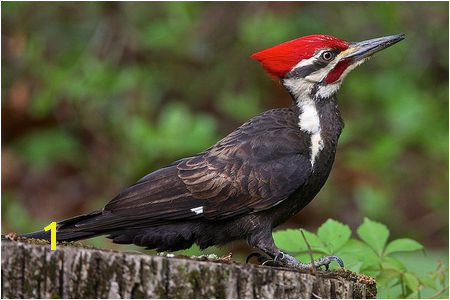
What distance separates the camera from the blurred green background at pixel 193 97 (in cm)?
747

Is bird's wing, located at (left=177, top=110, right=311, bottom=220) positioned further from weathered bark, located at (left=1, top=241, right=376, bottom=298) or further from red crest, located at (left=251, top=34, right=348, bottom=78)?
weathered bark, located at (left=1, top=241, right=376, bottom=298)

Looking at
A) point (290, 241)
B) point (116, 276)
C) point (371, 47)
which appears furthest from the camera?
point (371, 47)

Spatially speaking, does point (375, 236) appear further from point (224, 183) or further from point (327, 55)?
point (327, 55)

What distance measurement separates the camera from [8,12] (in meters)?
8.05

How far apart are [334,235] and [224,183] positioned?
55 centimetres

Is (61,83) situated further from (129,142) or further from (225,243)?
(225,243)

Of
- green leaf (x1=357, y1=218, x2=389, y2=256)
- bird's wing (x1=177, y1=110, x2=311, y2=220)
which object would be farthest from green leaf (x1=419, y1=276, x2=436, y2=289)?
bird's wing (x1=177, y1=110, x2=311, y2=220)

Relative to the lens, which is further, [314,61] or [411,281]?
[314,61]

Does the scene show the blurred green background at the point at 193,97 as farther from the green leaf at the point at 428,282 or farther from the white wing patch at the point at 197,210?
the green leaf at the point at 428,282

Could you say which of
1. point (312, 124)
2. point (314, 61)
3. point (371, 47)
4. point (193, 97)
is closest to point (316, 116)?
point (312, 124)

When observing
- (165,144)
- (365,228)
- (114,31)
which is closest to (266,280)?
(365,228)

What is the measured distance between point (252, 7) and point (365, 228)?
5030 mm

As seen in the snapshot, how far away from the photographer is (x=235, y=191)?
399 cm

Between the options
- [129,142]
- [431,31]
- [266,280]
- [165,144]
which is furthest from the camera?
[431,31]
